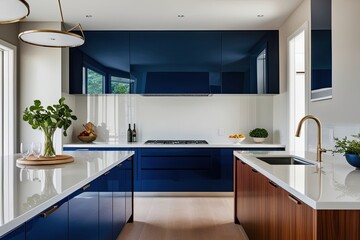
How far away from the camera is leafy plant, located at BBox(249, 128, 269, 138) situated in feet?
15.9

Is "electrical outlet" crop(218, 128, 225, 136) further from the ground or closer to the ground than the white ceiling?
closer to the ground

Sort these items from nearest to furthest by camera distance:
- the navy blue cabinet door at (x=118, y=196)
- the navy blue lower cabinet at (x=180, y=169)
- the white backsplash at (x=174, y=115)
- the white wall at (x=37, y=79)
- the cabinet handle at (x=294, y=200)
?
the cabinet handle at (x=294, y=200)
the navy blue cabinet door at (x=118, y=196)
the white wall at (x=37, y=79)
the navy blue lower cabinet at (x=180, y=169)
the white backsplash at (x=174, y=115)

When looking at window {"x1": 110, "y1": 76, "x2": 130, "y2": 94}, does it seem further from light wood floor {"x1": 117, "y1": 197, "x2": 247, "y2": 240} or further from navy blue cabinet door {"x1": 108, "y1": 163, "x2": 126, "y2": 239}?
navy blue cabinet door {"x1": 108, "y1": 163, "x2": 126, "y2": 239}

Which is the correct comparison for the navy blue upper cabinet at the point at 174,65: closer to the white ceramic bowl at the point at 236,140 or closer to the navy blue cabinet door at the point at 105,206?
the white ceramic bowl at the point at 236,140

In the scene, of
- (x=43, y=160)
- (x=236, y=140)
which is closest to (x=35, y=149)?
(x=43, y=160)

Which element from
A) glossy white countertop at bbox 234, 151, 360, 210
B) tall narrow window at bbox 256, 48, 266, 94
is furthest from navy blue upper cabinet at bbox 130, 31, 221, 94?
glossy white countertop at bbox 234, 151, 360, 210

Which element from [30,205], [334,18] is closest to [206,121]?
[334,18]

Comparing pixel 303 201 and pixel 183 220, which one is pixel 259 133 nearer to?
pixel 183 220

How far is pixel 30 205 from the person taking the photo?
1.24 metres

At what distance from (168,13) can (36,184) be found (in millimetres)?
3047

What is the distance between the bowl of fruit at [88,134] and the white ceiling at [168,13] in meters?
1.47

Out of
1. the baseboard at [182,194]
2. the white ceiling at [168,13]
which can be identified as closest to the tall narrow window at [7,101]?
the white ceiling at [168,13]

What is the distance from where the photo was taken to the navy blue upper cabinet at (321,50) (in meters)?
2.97

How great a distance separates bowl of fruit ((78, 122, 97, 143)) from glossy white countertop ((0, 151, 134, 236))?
2142 mm
